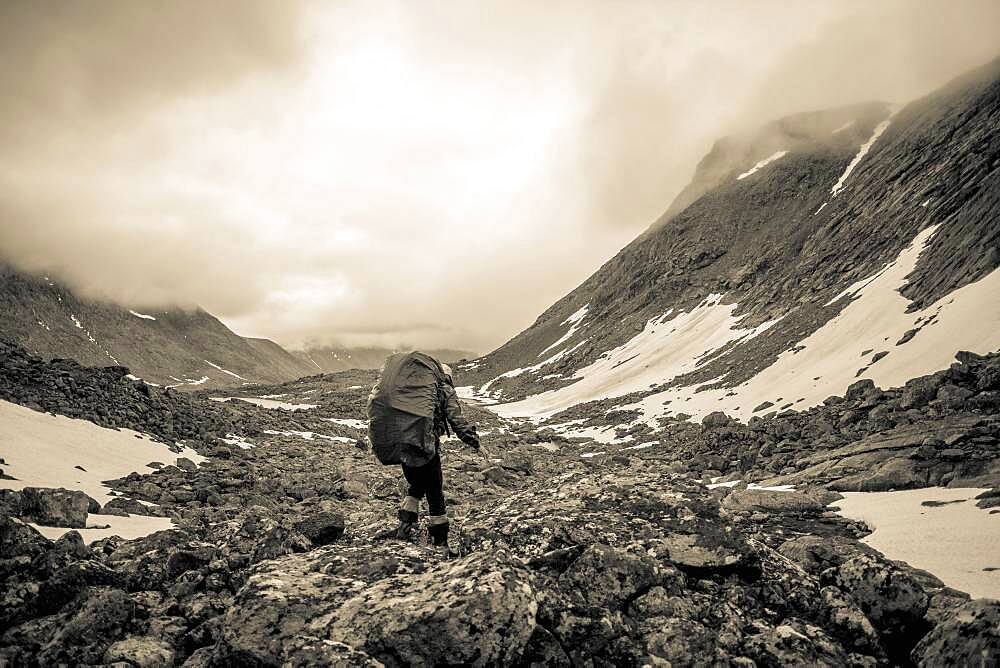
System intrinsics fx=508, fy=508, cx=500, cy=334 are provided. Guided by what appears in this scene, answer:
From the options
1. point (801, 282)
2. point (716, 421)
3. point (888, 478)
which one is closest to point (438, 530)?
point (888, 478)

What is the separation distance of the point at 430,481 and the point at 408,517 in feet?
1.84

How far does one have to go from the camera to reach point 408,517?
6.05 meters

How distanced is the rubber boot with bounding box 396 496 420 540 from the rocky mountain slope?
25229 mm

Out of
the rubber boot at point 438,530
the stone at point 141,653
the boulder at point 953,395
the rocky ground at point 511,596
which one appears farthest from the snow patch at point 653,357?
the stone at point 141,653

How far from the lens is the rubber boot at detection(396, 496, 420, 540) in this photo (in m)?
5.98

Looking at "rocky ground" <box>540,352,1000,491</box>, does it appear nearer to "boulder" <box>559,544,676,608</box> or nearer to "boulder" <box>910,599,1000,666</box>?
"boulder" <box>910,599,1000,666</box>

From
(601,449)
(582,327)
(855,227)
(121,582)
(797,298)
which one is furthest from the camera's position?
(582,327)

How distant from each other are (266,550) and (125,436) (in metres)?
18.6

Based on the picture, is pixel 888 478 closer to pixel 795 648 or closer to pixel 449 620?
pixel 795 648

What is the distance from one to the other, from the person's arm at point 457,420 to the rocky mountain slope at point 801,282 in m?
24.6

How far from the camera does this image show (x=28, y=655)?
14.4ft

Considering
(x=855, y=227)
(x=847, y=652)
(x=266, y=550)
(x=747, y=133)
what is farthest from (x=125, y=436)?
(x=747, y=133)

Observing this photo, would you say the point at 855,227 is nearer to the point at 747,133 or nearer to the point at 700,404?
the point at 700,404

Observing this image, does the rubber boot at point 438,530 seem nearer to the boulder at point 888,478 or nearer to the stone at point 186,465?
the boulder at point 888,478
